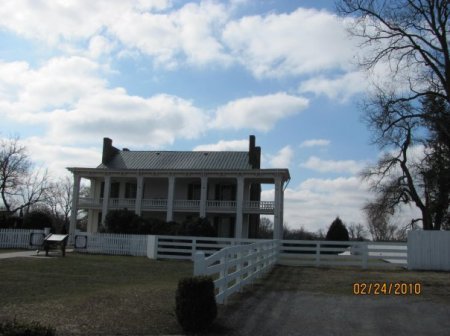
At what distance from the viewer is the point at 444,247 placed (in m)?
19.9

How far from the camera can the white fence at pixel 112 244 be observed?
26.4m

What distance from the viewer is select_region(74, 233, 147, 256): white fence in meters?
26.4

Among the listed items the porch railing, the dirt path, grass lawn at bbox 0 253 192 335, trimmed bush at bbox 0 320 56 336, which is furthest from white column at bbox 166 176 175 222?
trimmed bush at bbox 0 320 56 336

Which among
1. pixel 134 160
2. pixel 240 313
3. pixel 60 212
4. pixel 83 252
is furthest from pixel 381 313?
pixel 60 212

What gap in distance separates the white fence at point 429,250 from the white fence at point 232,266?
238 inches

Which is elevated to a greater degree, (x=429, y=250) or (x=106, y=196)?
(x=106, y=196)

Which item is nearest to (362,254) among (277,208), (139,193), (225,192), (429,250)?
(429,250)

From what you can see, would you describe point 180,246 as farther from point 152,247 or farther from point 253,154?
point 253,154

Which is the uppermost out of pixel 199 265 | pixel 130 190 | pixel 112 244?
pixel 130 190

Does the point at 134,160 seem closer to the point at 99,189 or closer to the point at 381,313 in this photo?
the point at 99,189

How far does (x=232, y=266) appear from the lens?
12.1m

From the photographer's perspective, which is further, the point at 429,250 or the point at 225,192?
the point at 225,192
